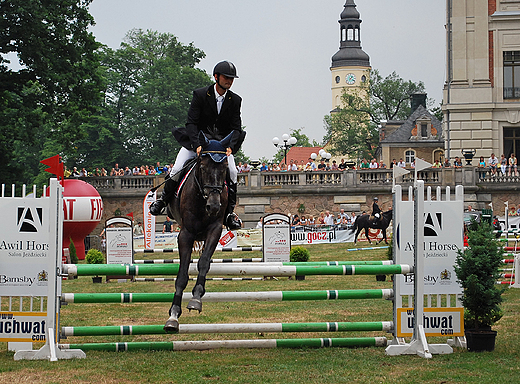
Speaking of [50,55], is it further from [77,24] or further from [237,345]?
[237,345]

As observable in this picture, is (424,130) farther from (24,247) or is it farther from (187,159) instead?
(24,247)

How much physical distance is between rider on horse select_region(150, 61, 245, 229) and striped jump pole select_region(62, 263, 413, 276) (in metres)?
0.75

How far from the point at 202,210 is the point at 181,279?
90cm

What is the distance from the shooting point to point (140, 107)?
70000 millimetres

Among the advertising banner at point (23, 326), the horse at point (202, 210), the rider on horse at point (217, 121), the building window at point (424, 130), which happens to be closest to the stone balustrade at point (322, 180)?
the rider on horse at point (217, 121)

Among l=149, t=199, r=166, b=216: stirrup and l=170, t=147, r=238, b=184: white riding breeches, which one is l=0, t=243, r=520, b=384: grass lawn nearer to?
l=149, t=199, r=166, b=216: stirrup

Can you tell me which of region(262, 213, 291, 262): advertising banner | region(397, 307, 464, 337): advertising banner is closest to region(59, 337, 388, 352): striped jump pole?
region(397, 307, 464, 337): advertising banner

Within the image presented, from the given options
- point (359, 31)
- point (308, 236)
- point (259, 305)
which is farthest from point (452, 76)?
point (359, 31)

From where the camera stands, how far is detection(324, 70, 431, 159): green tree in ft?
296

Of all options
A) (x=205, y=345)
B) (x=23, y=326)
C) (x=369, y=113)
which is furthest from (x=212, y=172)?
(x=369, y=113)

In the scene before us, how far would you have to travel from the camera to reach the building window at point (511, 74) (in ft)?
141

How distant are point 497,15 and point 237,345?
3846 cm

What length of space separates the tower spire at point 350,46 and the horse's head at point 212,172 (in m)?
138

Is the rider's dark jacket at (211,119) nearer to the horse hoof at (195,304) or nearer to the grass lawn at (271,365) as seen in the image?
the horse hoof at (195,304)
